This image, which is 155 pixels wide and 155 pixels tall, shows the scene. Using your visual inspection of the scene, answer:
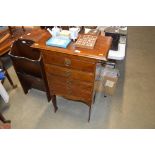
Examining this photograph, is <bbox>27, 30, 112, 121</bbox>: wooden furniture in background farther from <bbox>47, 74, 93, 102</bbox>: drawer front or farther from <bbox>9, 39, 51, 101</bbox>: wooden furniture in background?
<bbox>9, 39, 51, 101</bbox>: wooden furniture in background

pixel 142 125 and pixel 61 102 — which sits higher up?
pixel 61 102

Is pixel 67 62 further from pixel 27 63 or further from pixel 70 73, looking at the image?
pixel 27 63

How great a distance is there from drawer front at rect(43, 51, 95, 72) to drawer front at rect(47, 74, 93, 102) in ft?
0.65

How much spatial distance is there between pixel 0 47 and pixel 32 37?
92 centimetres

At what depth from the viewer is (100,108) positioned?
2.29m

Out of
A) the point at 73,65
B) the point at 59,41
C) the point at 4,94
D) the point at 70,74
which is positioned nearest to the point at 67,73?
the point at 70,74

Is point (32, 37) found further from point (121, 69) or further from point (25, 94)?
point (121, 69)

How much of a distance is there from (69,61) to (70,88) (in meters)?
0.38

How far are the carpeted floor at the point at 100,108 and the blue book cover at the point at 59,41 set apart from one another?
1096 millimetres

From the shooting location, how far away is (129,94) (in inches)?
96.5

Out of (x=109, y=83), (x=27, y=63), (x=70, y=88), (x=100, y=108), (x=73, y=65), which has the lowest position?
(x=100, y=108)

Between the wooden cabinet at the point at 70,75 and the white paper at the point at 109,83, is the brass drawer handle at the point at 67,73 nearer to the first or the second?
the wooden cabinet at the point at 70,75

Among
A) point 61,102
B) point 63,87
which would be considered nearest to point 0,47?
point 61,102

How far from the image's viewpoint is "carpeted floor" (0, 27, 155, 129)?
2113mm
